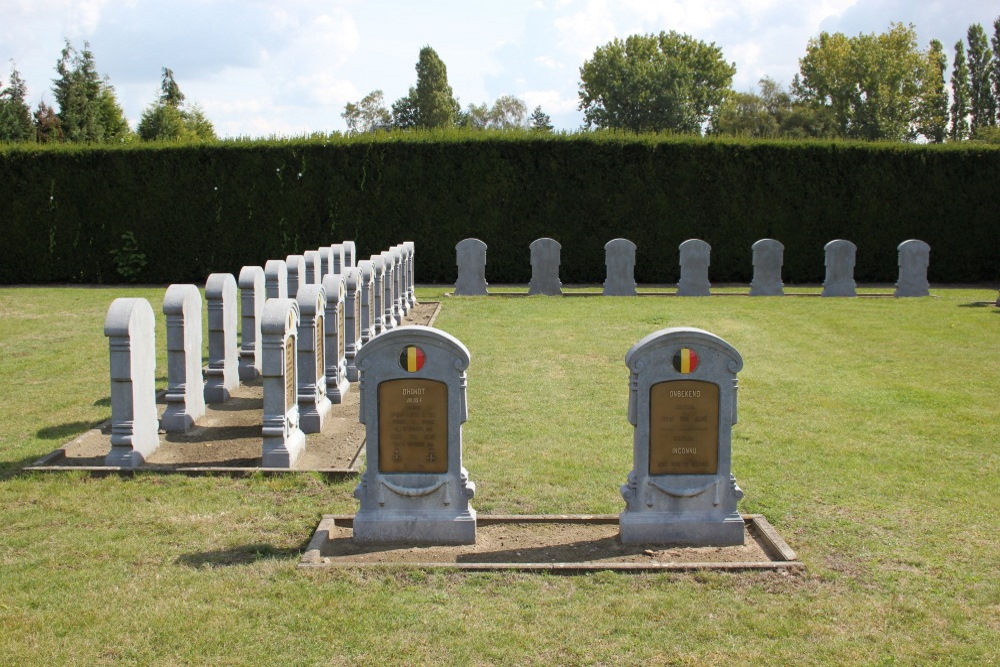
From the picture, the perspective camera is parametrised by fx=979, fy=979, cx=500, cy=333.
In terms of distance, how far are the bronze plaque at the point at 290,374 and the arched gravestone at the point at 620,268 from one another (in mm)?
12382

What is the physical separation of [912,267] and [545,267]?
24.5 feet

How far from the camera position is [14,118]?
3500 centimetres

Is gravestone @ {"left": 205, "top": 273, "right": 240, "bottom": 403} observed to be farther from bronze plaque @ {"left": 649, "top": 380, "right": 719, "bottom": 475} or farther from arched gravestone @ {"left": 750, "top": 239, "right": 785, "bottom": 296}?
arched gravestone @ {"left": 750, "top": 239, "right": 785, "bottom": 296}

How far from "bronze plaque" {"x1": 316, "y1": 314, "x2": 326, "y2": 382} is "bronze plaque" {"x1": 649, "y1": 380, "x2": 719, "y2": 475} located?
4.03 meters

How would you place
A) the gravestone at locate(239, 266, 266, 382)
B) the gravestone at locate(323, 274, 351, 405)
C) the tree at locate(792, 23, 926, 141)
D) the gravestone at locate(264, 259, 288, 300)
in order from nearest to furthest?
the gravestone at locate(323, 274, 351, 405) < the gravestone at locate(239, 266, 266, 382) < the gravestone at locate(264, 259, 288, 300) < the tree at locate(792, 23, 926, 141)

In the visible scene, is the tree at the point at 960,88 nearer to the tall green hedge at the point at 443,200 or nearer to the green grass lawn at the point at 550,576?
the tall green hedge at the point at 443,200

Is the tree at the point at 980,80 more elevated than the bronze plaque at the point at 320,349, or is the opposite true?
the tree at the point at 980,80

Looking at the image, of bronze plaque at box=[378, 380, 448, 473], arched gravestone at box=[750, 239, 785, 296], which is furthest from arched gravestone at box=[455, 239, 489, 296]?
bronze plaque at box=[378, 380, 448, 473]

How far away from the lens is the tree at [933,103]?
195ft

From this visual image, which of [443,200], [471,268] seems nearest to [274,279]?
[471,268]

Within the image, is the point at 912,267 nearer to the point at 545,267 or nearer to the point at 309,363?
the point at 545,267

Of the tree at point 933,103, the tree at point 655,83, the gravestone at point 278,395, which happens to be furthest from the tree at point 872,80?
the gravestone at point 278,395

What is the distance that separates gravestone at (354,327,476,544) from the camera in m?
5.90

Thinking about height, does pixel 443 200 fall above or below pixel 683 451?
above
